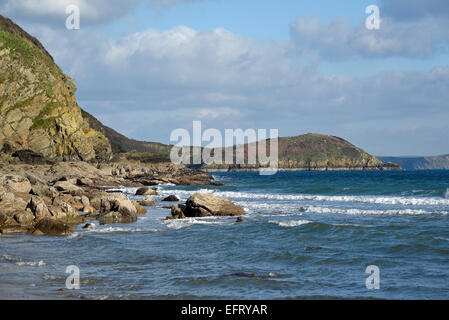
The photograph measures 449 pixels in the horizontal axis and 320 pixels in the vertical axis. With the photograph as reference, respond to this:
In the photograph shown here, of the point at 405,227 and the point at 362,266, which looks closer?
the point at 362,266

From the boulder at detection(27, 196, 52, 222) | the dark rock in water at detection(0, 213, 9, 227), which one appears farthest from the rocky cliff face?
the dark rock in water at detection(0, 213, 9, 227)

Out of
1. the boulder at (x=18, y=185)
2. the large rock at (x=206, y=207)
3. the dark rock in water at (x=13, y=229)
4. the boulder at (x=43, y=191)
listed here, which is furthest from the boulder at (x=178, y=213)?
the boulder at (x=18, y=185)

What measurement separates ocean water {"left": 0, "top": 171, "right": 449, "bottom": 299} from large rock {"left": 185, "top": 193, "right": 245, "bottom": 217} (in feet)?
7.95

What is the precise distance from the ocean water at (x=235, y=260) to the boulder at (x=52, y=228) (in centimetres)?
64

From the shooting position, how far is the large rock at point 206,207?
78.2 ft

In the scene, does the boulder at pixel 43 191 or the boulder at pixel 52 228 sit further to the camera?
the boulder at pixel 43 191

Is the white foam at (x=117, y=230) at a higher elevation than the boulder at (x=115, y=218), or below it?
below

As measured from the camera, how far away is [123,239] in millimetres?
16781

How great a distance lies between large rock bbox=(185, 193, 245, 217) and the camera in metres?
23.8

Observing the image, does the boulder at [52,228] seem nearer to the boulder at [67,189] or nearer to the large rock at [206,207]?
the large rock at [206,207]
